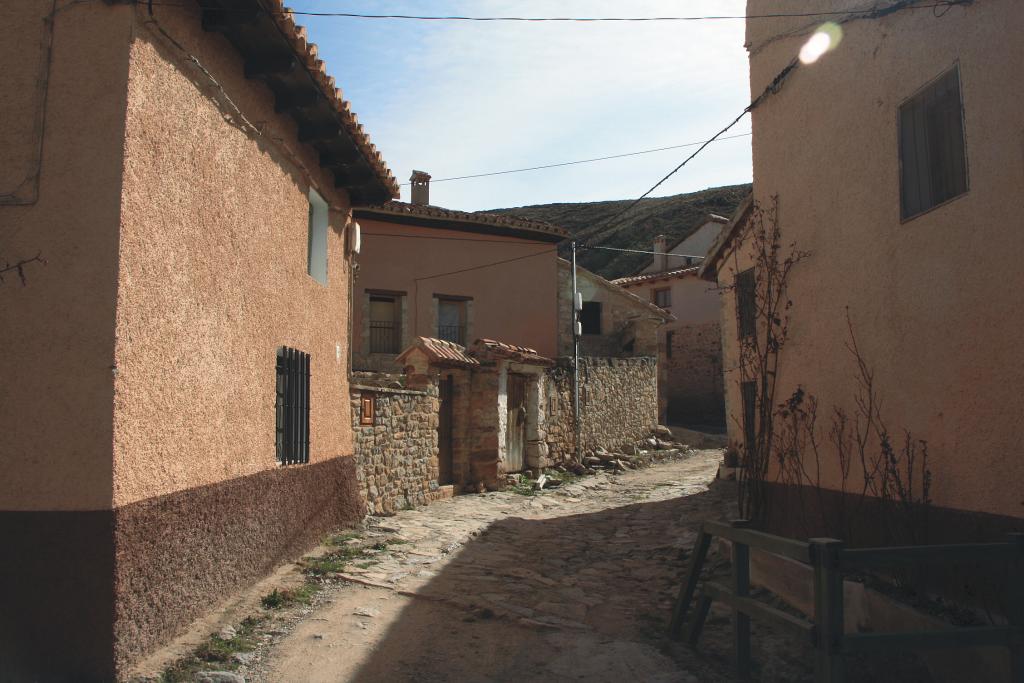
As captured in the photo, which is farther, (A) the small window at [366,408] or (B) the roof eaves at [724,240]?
(B) the roof eaves at [724,240]

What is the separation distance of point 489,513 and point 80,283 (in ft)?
24.9

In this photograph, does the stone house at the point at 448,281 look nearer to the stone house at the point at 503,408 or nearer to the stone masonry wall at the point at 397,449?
the stone house at the point at 503,408

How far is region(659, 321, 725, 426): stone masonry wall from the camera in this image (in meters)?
27.5

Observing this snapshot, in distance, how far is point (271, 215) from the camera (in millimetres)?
7117

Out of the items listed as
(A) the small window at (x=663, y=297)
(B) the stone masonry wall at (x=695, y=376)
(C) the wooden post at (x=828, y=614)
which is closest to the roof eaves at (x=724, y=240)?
(C) the wooden post at (x=828, y=614)

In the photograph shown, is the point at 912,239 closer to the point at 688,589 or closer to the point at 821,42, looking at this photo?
the point at 821,42

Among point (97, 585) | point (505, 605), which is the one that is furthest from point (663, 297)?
point (97, 585)

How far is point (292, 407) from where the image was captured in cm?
754

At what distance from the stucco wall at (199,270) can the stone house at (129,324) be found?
0.7 inches

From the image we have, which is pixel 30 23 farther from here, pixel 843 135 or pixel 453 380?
pixel 453 380

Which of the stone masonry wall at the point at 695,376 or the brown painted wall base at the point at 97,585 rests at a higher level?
the stone masonry wall at the point at 695,376

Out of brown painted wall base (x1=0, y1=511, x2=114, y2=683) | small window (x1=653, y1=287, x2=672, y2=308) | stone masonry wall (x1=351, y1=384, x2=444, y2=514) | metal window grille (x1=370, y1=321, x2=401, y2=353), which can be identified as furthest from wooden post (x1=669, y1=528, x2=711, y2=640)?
small window (x1=653, y1=287, x2=672, y2=308)

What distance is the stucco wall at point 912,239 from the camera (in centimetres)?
474

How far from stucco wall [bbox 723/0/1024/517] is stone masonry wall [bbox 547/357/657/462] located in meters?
10.1
